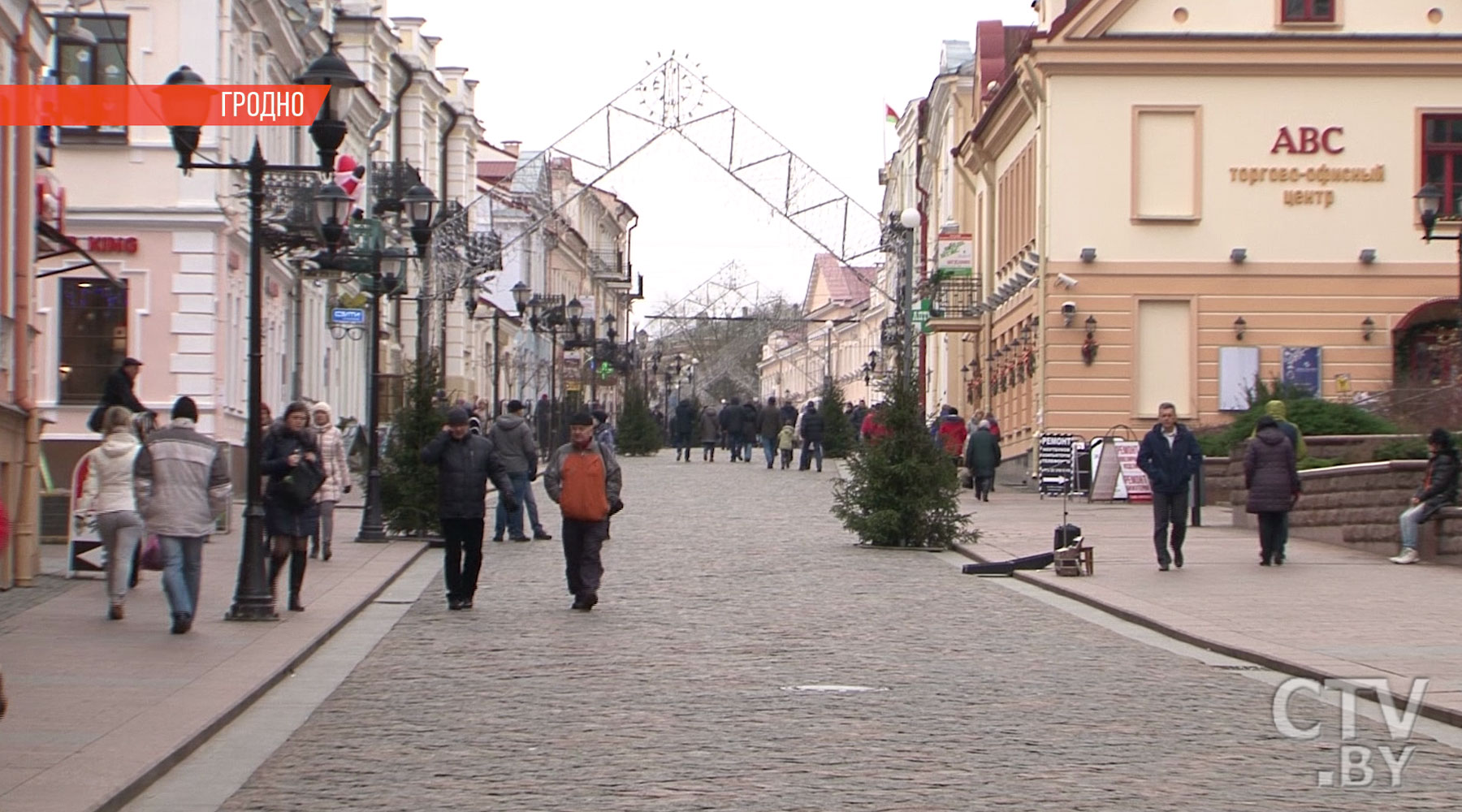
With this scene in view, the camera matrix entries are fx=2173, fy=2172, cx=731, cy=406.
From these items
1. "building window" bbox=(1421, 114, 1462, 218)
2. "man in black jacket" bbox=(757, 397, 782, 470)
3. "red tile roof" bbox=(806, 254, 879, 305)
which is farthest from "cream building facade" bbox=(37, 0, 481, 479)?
"red tile roof" bbox=(806, 254, 879, 305)

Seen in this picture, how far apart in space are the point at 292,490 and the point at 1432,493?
11727 mm

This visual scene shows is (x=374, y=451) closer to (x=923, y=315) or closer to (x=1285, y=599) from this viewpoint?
(x=1285, y=599)

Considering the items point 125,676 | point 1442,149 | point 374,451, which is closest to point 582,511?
point 125,676

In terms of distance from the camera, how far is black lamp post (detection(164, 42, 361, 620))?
1617cm

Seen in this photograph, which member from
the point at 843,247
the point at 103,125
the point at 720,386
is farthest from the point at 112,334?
the point at 720,386

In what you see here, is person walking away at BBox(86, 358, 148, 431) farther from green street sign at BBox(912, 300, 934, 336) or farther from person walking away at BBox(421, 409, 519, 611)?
green street sign at BBox(912, 300, 934, 336)

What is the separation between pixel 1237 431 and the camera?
1308 inches

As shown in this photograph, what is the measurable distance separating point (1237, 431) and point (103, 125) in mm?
17585

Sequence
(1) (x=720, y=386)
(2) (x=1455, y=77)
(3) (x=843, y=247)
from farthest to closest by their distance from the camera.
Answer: (1) (x=720, y=386), (3) (x=843, y=247), (2) (x=1455, y=77)

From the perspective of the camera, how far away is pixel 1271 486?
22062 millimetres

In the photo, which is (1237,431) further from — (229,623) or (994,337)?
(229,623)

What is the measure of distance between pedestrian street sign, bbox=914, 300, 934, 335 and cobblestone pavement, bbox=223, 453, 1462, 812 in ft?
99.9

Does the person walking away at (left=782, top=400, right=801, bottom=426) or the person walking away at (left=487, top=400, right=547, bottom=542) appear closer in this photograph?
the person walking away at (left=487, top=400, right=547, bottom=542)

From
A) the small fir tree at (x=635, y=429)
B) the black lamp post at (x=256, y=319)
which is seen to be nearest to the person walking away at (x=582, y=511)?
the black lamp post at (x=256, y=319)
